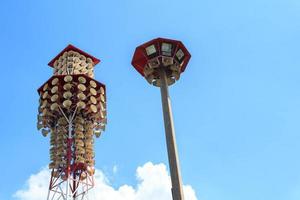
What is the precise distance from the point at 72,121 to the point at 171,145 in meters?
28.7

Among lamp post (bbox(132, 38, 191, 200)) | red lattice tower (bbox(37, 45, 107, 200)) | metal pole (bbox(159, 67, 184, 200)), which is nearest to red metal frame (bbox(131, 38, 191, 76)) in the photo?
lamp post (bbox(132, 38, 191, 200))

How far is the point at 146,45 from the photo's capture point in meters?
20.8

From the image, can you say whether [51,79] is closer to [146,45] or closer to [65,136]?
[65,136]

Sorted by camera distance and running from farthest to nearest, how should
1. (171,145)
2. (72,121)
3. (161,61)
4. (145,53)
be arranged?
(72,121) < (145,53) < (161,61) < (171,145)

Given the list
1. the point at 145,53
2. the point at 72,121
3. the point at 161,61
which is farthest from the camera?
the point at 72,121

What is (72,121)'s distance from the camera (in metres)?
43.9

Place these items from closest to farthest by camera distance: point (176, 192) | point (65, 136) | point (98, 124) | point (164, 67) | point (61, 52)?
1. point (176, 192)
2. point (164, 67)
3. point (65, 136)
4. point (98, 124)
5. point (61, 52)


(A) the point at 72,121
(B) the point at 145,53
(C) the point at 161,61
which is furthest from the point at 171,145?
(A) the point at 72,121

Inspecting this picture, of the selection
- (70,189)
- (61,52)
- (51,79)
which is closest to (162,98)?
(70,189)

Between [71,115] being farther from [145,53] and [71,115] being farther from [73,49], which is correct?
[145,53]

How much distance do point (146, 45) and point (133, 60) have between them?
1305 millimetres

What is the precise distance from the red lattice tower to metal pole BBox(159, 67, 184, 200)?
2490 centimetres

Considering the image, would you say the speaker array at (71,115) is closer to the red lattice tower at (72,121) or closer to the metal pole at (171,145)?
the red lattice tower at (72,121)

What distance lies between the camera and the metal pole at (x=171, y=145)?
1581cm
